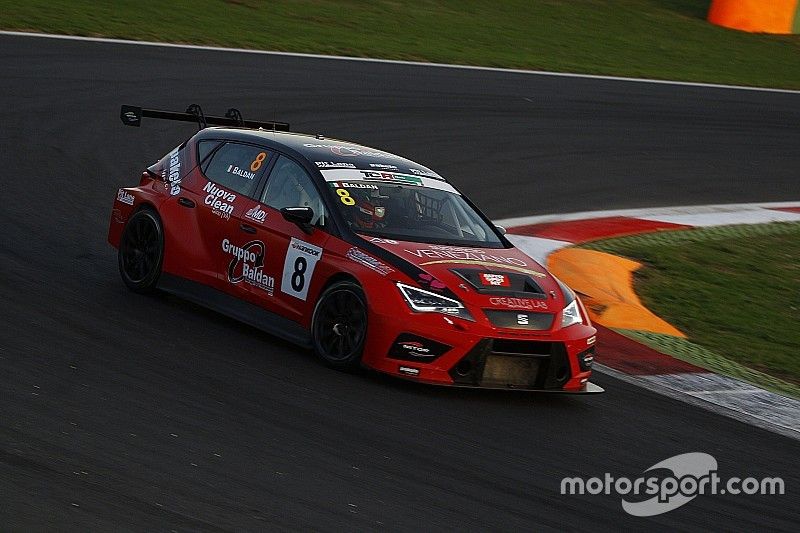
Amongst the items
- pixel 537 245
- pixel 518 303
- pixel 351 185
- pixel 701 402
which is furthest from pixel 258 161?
pixel 537 245

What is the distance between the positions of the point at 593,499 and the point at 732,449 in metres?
1.52

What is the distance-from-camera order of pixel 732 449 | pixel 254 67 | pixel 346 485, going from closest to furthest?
1. pixel 346 485
2. pixel 732 449
3. pixel 254 67

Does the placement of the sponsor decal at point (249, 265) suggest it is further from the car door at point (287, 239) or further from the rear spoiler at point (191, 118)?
the rear spoiler at point (191, 118)

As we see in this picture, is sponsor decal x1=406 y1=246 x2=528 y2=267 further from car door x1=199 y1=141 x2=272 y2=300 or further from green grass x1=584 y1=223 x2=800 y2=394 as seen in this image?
green grass x1=584 y1=223 x2=800 y2=394

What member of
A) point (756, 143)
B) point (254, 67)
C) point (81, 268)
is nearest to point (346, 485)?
point (81, 268)

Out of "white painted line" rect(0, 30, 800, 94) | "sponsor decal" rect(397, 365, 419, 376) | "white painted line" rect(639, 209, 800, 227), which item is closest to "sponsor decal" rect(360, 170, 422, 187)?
"sponsor decal" rect(397, 365, 419, 376)

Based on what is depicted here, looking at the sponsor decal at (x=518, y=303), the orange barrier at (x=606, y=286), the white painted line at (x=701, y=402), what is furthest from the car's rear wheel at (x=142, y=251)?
the orange barrier at (x=606, y=286)

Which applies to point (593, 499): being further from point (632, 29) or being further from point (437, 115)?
point (632, 29)

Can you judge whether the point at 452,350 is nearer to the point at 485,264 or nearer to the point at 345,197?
the point at 485,264

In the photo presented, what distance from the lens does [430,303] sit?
7.50 m

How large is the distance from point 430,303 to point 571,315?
98cm

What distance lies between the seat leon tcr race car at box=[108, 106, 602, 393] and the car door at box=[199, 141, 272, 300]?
1 centimetres

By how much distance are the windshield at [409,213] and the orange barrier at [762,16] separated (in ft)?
73.4

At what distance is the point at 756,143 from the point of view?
19.5 m
